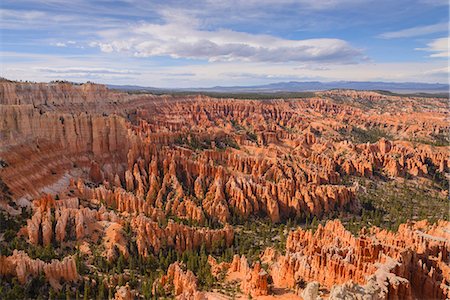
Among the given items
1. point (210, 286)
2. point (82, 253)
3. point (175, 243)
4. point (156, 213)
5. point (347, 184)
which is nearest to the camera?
point (210, 286)

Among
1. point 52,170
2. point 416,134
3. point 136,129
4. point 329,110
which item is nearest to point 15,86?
point 136,129

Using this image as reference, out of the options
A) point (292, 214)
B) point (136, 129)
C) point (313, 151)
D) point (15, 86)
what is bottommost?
point (292, 214)

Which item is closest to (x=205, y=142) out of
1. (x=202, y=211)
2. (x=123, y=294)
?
(x=202, y=211)

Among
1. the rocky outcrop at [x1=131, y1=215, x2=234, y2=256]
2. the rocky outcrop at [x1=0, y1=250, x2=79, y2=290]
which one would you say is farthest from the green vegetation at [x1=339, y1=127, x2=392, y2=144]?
the rocky outcrop at [x1=0, y1=250, x2=79, y2=290]

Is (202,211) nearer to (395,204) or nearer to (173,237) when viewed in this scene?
(173,237)

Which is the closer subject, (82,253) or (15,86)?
(82,253)

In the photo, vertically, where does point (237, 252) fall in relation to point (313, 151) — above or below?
below

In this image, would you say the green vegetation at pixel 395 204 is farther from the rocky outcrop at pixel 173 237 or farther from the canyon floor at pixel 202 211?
the rocky outcrop at pixel 173 237

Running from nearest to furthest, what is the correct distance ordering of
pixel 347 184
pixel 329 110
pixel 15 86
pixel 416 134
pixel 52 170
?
1. pixel 52 170
2. pixel 347 184
3. pixel 15 86
4. pixel 416 134
5. pixel 329 110

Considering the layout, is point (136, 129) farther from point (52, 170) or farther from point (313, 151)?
point (313, 151)
